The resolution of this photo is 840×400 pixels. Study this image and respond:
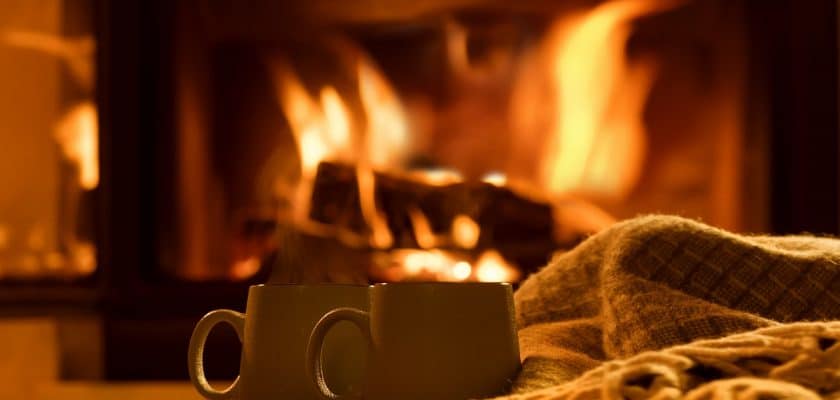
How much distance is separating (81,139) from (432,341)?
4.58 ft

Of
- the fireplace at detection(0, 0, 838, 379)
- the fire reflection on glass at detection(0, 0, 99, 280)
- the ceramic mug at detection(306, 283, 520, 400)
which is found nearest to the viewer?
the ceramic mug at detection(306, 283, 520, 400)

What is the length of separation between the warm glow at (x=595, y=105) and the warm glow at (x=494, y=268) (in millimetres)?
135

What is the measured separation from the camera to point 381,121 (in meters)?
1.71

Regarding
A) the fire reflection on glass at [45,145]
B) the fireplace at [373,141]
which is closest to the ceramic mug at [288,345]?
the fireplace at [373,141]

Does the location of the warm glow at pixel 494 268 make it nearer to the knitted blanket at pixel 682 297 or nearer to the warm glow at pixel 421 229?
the warm glow at pixel 421 229

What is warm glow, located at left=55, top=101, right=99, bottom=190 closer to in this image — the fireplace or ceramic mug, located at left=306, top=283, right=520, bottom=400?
the fireplace

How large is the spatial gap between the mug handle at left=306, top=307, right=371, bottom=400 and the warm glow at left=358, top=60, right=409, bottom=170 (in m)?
1.19

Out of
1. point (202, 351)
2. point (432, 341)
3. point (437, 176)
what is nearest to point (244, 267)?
point (437, 176)

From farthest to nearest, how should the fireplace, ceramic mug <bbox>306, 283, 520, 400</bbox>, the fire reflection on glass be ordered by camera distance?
the fire reflection on glass < the fireplace < ceramic mug <bbox>306, 283, 520, 400</bbox>

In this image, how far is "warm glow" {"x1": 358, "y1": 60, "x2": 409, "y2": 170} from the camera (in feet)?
5.56

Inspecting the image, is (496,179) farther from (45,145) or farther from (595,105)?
(45,145)

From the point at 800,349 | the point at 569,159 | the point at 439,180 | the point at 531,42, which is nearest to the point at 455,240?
the point at 439,180

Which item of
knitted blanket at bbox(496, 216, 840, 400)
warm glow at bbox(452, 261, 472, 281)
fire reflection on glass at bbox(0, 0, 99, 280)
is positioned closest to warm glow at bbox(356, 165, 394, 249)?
warm glow at bbox(452, 261, 472, 281)

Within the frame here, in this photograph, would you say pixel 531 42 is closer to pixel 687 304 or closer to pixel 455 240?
pixel 455 240
